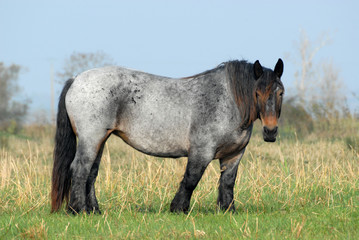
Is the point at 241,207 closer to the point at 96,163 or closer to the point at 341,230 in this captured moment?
the point at 341,230

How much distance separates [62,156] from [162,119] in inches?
60.3

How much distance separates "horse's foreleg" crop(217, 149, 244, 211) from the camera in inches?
243

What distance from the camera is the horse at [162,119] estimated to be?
18.8 ft

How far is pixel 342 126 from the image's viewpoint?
65.1 feet

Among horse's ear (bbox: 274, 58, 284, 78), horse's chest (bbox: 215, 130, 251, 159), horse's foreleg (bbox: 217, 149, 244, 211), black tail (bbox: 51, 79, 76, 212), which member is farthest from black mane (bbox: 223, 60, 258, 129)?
Answer: black tail (bbox: 51, 79, 76, 212)

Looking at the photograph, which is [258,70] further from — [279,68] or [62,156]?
[62,156]

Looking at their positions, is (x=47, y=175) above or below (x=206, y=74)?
below

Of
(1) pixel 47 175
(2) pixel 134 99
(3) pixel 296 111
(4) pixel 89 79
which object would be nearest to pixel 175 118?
(2) pixel 134 99

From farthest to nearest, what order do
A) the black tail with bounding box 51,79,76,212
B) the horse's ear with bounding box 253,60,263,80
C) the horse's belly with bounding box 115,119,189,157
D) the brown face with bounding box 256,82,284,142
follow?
the black tail with bounding box 51,79,76,212
the horse's belly with bounding box 115,119,189,157
the horse's ear with bounding box 253,60,263,80
the brown face with bounding box 256,82,284,142

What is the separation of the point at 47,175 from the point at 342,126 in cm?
Answer: 1428

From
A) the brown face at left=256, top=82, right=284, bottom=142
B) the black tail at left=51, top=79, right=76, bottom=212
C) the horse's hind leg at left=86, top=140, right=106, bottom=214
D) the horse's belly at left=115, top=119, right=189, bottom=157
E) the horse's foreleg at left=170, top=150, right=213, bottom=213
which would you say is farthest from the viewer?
the horse's hind leg at left=86, top=140, right=106, bottom=214

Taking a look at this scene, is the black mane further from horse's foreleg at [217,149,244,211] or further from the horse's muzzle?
horse's foreleg at [217,149,244,211]

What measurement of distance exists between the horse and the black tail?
0.01m

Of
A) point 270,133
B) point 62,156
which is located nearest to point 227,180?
point 270,133
